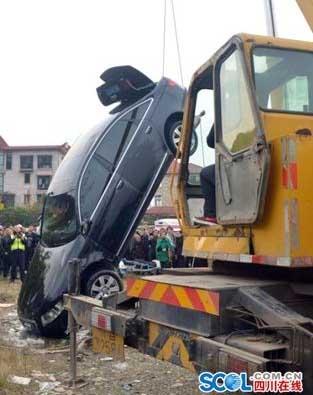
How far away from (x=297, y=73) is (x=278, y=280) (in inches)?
56.4

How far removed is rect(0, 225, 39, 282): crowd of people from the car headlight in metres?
7.32

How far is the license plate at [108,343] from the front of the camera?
474 centimetres

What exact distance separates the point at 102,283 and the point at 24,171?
62620 mm

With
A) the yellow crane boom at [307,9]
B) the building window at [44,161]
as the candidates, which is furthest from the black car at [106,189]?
the building window at [44,161]

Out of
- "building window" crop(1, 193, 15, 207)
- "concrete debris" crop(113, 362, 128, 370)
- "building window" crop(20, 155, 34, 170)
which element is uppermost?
"building window" crop(20, 155, 34, 170)

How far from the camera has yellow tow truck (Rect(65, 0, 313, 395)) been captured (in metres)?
3.22

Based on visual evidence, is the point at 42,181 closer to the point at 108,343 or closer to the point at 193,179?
the point at 193,179

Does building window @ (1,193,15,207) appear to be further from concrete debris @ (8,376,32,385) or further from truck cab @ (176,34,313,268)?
truck cab @ (176,34,313,268)

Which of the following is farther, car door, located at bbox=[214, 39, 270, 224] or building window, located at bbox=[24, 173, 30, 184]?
building window, located at bbox=[24, 173, 30, 184]

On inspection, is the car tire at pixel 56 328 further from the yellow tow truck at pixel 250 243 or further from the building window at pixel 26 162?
the building window at pixel 26 162

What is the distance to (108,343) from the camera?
486 centimetres

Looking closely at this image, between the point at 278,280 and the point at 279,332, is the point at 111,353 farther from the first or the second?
the point at 279,332

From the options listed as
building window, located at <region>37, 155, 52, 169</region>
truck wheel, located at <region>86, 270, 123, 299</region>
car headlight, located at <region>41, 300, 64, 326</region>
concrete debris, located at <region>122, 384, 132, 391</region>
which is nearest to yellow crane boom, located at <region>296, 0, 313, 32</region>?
concrete debris, located at <region>122, 384, 132, 391</region>

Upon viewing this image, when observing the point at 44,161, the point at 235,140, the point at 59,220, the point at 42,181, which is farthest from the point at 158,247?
the point at 42,181
